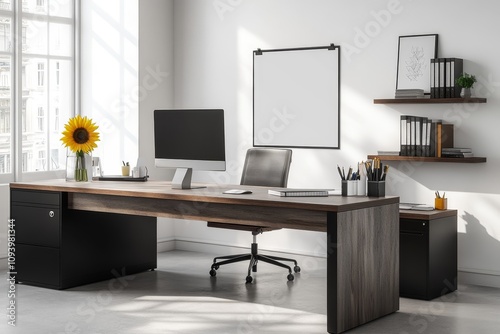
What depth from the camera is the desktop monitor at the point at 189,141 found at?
504cm

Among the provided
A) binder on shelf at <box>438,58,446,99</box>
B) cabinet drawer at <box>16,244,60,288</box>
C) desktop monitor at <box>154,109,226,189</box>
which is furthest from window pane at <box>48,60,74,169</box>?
binder on shelf at <box>438,58,446,99</box>

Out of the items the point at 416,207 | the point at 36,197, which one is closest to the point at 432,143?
the point at 416,207

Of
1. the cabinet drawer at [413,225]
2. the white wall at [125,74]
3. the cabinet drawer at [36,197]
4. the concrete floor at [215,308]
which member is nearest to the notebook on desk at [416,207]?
the cabinet drawer at [413,225]

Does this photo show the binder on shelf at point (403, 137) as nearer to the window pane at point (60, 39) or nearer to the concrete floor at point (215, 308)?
the concrete floor at point (215, 308)

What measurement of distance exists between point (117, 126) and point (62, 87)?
25.6 inches

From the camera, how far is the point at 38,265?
551 centimetres

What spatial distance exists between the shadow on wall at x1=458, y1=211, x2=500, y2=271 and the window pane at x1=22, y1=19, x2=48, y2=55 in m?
4.05

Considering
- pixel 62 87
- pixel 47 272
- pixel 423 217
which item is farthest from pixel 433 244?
pixel 62 87

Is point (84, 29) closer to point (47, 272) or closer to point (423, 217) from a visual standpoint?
point (47, 272)

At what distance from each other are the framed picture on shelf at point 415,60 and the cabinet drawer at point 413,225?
1.18m

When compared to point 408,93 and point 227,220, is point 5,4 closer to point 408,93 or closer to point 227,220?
point 227,220

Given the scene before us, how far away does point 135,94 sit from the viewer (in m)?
7.09

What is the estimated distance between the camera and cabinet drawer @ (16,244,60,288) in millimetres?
5426

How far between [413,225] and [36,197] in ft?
9.08
